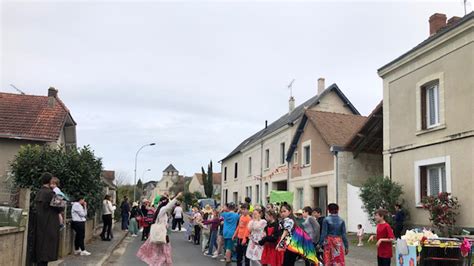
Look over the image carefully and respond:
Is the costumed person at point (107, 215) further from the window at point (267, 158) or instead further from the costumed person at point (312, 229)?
the window at point (267, 158)

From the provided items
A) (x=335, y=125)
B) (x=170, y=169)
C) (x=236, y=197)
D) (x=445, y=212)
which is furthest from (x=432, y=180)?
(x=170, y=169)

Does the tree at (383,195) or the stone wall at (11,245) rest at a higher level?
the tree at (383,195)

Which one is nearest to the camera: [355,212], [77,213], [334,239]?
[334,239]

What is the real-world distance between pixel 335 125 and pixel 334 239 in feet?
56.8

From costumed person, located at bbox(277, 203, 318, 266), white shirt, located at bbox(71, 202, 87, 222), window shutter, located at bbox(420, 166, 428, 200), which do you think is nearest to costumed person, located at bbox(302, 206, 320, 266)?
costumed person, located at bbox(277, 203, 318, 266)

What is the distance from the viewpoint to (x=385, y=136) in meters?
19.6

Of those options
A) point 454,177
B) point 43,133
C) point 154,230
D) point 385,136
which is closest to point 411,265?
point 154,230

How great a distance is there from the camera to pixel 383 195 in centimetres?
1788

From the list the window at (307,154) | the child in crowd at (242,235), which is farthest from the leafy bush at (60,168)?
the window at (307,154)

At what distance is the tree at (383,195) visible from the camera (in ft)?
57.8

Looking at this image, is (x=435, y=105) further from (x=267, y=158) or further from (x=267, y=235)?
(x=267, y=158)

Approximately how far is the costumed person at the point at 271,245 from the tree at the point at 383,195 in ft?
29.1

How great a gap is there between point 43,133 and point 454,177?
17071 millimetres

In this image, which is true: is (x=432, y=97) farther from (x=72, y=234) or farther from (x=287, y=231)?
(x=72, y=234)
